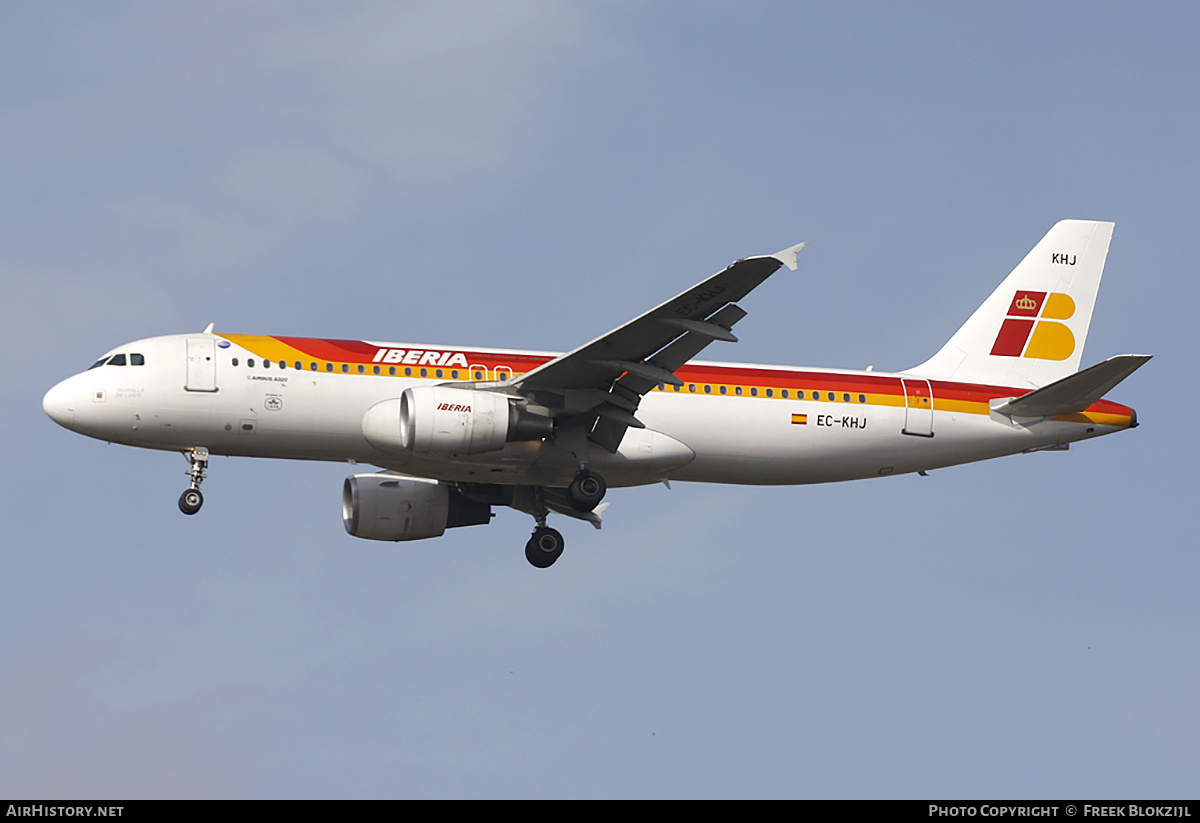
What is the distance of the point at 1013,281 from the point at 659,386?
39.3 feet

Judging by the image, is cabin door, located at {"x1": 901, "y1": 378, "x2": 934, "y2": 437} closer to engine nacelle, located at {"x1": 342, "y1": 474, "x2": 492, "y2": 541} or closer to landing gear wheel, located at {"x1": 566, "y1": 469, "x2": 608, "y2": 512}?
landing gear wheel, located at {"x1": 566, "y1": 469, "x2": 608, "y2": 512}

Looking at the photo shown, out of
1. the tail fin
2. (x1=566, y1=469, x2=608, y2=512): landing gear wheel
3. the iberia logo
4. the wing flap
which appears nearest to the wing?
the wing flap

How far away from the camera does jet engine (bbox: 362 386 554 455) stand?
119 ft

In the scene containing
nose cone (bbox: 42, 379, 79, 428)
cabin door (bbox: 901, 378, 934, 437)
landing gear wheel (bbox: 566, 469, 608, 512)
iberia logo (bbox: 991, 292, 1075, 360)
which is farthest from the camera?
iberia logo (bbox: 991, 292, 1075, 360)

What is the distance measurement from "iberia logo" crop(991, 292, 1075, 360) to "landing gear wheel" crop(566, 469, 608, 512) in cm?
1216

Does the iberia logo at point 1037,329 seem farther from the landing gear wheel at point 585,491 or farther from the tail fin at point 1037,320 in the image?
the landing gear wheel at point 585,491

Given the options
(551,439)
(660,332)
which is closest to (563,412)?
→ (551,439)

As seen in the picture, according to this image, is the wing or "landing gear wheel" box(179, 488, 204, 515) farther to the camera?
"landing gear wheel" box(179, 488, 204, 515)

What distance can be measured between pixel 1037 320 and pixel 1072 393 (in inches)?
173

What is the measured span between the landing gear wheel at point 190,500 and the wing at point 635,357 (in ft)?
25.3
